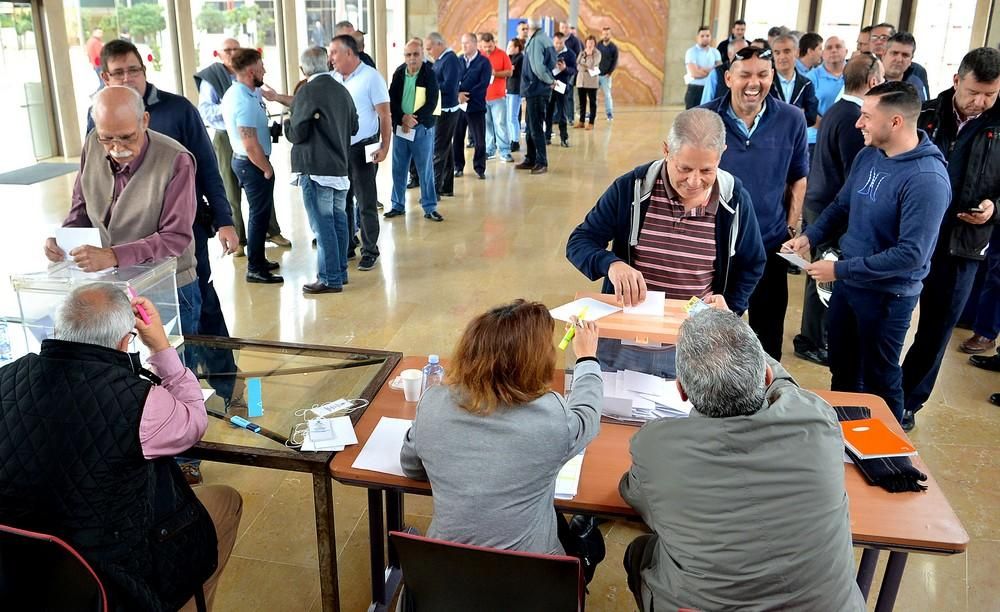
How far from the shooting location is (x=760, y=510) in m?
1.75

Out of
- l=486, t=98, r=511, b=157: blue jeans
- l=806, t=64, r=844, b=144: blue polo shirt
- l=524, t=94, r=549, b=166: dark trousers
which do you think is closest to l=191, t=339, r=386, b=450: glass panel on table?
l=806, t=64, r=844, b=144: blue polo shirt

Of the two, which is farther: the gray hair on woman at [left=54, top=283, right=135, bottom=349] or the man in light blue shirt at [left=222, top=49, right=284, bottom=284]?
the man in light blue shirt at [left=222, top=49, right=284, bottom=284]

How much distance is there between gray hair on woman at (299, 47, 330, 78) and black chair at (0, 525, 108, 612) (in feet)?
14.5

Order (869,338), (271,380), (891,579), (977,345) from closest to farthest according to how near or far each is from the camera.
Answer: (891,579) → (271,380) → (869,338) → (977,345)

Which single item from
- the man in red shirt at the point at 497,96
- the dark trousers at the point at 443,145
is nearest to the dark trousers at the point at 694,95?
the man in red shirt at the point at 497,96

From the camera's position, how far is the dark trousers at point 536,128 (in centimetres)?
1012

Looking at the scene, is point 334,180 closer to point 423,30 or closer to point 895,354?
point 895,354

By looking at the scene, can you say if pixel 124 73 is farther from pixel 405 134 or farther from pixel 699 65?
pixel 699 65

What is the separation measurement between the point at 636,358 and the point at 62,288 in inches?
82.1

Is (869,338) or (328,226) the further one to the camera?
(328,226)

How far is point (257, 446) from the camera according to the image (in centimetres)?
244

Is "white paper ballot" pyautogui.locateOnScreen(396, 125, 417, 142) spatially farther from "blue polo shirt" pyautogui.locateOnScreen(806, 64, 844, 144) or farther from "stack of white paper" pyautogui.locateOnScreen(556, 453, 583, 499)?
"stack of white paper" pyautogui.locateOnScreen(556, 453, 583, 499)

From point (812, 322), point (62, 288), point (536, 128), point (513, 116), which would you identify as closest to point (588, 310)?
point (62, 288)

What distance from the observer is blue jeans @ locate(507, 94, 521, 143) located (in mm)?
11422
